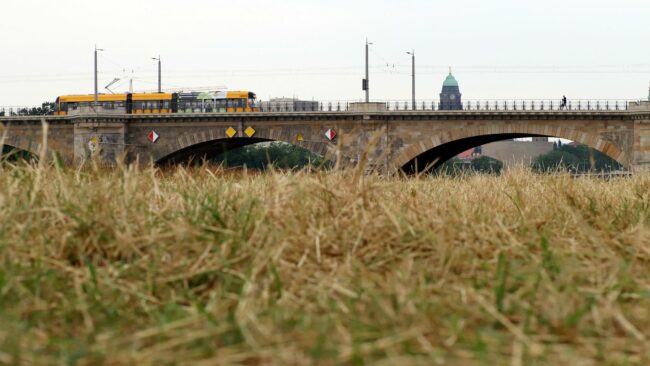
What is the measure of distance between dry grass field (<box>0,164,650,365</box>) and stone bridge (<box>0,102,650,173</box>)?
118 feet

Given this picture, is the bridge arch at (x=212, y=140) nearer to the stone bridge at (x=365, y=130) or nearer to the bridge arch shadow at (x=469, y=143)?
the stone bridge at (x=365, y=130)

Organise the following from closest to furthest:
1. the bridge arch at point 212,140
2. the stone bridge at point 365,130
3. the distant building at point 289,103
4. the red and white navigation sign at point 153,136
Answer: the stone bridge at point 365,130, the bridge arch at point 212,140, the red and white navigation sign at point 153,136, the distant building at point 289,103

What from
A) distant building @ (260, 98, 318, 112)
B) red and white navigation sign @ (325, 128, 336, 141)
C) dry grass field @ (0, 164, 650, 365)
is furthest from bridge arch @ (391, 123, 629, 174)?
dry grass field @ (0, 164, 650, 365)

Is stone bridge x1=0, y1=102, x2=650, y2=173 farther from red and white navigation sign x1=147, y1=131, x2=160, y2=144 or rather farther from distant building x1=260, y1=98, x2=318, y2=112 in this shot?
distant building x1=260, y1=98, x2=318, y2=112

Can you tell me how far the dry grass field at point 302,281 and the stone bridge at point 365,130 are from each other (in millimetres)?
36115

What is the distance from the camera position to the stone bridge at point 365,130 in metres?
42.7

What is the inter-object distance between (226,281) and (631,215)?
3285mm

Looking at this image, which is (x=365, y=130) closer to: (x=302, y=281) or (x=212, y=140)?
(x=212, y=140)

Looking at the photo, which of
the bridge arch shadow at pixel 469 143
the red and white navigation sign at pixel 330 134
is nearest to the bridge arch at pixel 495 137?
the bridge arch shadow at pixel 469 143

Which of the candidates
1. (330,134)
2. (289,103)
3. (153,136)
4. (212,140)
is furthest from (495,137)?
(153,136)

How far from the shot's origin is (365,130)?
45.4m

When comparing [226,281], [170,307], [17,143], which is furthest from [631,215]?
[17,143]

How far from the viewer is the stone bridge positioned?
140 feet

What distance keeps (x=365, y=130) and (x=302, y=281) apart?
1660 inches
